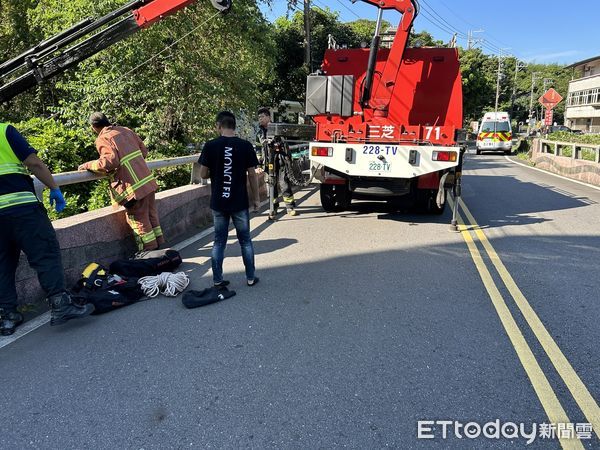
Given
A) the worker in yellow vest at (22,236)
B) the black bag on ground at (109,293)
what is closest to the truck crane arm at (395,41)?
the black bag on ground at (109,293)

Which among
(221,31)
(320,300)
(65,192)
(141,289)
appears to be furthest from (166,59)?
(320,300)

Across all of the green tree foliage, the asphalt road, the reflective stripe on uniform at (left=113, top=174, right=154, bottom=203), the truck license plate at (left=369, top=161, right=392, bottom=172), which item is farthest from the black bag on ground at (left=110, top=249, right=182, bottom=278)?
the green tree foliage

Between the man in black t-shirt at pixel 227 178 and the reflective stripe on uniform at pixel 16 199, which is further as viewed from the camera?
the man in black t-shirt at pixel 227 178

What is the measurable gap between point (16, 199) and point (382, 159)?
5.34 m

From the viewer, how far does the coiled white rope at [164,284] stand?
4.80 metres

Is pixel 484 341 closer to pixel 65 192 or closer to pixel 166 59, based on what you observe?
pixel 65 192

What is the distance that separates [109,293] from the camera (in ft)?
14.9

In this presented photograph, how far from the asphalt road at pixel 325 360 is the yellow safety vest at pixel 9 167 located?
1.11m

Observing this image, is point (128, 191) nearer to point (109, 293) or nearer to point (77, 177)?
point (77, 177)

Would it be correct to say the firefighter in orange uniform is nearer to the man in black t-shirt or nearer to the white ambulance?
the man in black t-shirt
